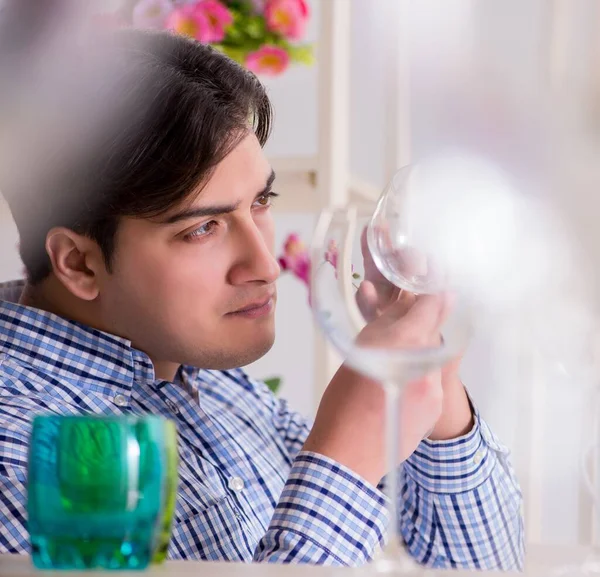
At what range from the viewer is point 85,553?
0.49 metres

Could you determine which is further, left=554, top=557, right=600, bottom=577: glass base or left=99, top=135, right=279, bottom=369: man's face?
left=99, top=135, right=279, bottom=369: man's face

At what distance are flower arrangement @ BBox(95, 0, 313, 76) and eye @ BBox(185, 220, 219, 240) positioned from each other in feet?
2.58

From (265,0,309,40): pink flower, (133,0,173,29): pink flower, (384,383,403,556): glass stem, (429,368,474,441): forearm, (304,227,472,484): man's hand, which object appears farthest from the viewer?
(265,0,309,40): pink flower

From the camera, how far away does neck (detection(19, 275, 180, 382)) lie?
1.11 meters

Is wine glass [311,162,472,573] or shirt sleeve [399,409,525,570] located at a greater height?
wine glass [311,162,472,573]

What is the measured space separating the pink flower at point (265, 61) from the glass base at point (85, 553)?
1452mm

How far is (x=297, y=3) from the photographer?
180 centimetres

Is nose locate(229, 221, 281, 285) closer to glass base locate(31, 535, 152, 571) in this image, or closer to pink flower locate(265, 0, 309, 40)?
glass base locate(31, 535, 152, 571)

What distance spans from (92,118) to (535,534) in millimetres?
1402

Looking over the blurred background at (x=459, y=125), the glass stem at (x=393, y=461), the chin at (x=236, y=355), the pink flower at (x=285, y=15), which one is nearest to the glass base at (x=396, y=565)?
the glass stem at (x=393, y=461)

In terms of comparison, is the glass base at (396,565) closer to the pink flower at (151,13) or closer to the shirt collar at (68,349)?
the shirt collar at (68,349)

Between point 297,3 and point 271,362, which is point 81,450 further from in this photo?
point 271,362

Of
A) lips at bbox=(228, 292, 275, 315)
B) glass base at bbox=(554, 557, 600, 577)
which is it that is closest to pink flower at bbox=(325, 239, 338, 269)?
glass base at bbox=(554, 557, 600, 577)

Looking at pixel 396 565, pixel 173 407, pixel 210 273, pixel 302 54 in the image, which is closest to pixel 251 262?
pixel 210 273
